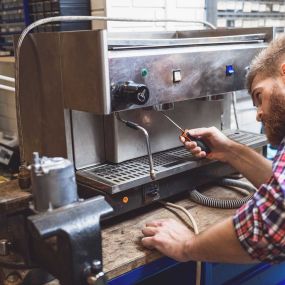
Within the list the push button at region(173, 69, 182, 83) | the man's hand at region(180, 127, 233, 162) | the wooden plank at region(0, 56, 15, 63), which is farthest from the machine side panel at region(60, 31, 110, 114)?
the wooden plank at region(0, 56, 15, 63)

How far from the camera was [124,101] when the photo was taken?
40.7 inches

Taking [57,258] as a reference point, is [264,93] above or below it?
above

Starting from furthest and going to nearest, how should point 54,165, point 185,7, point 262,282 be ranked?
point 185,7
point 262,282
point 54,165

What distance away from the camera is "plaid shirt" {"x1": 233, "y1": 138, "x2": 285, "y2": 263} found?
0.85 meters

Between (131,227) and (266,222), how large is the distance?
41 cm

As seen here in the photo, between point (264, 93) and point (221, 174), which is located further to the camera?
point (221, 174)

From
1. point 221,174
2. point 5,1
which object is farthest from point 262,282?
point 5,1

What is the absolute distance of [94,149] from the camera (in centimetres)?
122

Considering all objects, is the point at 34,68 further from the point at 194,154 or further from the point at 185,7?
the point at 185,7

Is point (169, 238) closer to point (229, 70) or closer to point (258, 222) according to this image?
point (258, 222)

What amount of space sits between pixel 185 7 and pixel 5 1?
32.2 inches

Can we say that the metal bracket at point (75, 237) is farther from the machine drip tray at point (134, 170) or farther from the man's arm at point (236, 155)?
the man's arm at point (236, 155)

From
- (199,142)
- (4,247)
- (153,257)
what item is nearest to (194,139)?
(199,142)

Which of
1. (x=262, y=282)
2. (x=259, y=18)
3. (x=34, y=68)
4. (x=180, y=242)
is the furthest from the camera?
(x=259, y=18)
